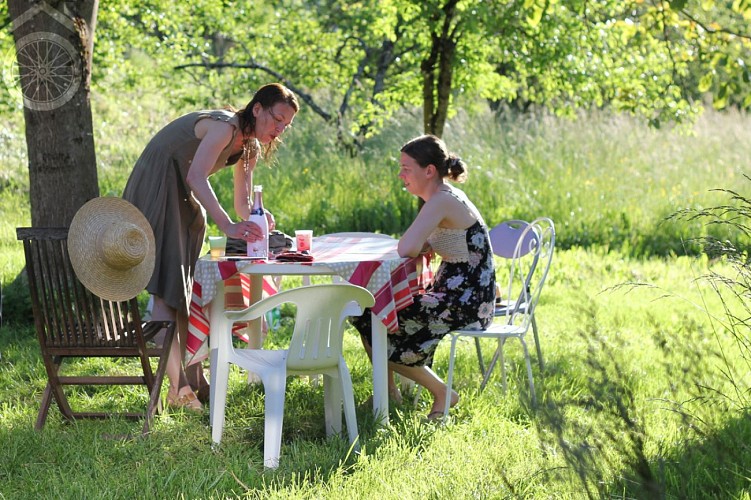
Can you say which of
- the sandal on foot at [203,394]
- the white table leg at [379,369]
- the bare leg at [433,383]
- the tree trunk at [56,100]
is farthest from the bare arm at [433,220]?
the tree trunk at [56,100]

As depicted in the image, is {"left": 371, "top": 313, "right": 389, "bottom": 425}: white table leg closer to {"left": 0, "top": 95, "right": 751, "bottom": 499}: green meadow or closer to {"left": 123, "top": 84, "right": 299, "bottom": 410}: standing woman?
{"left": 0, "top": 95, "right": 751, "bottom": 499}: green meadow

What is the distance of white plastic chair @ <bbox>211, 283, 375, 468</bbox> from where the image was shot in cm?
390

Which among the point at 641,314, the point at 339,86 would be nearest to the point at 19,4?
the point at 641,314

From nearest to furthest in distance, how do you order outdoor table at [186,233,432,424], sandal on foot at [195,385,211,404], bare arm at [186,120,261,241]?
Result: outdoor table at [186,233,432,424]
bare arm at [186,120,261,241]
sandal on foot at [195,385,211,404]

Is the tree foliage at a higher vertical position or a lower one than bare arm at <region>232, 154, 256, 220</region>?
higher

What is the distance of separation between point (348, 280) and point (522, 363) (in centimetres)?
199

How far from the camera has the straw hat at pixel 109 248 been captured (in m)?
4.26

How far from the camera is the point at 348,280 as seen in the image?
4426 mm

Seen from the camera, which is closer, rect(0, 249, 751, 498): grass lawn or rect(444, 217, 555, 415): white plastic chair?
rect(0, 249, 751, 498): grass lawn

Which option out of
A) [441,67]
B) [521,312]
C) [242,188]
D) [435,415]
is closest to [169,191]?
[242,188]

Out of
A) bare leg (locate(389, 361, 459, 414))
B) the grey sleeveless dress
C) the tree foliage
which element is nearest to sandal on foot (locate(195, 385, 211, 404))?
the grey sleeveless dress

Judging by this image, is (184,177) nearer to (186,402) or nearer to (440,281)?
(186,402)

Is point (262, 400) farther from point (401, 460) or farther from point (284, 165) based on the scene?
point (284, 165)

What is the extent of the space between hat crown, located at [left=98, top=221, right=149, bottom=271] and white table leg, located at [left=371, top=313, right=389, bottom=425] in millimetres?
1121
